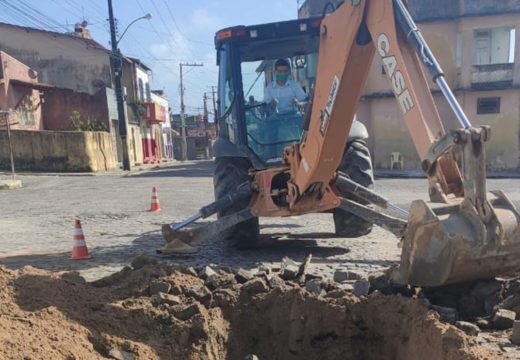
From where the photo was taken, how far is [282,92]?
534cm

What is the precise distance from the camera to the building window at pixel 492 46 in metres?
17.6

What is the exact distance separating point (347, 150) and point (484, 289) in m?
2.93

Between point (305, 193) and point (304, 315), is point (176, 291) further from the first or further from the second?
point (305, 193)

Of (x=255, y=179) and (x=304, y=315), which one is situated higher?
(x=255, y=179)

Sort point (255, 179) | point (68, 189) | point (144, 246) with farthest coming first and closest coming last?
point (68, 189), point (144, 246), point (255, 179)

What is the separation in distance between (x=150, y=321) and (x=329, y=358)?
1.41 m

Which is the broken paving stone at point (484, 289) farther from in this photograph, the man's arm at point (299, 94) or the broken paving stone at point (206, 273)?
the man's arm at point (299, 94)

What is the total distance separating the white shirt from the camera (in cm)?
534

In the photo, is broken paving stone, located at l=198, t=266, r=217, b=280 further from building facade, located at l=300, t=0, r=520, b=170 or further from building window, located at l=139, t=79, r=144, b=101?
building window, located at l=139, t=79, r=144, b=101

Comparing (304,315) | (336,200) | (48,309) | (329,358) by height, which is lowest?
(329,358)

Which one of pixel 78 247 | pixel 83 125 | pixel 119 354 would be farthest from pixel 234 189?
pixel 83 125

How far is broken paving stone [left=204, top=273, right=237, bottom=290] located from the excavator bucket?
154cm

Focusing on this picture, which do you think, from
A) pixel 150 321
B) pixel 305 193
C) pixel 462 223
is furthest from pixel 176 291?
pixel 462 223

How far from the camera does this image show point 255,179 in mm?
5098
